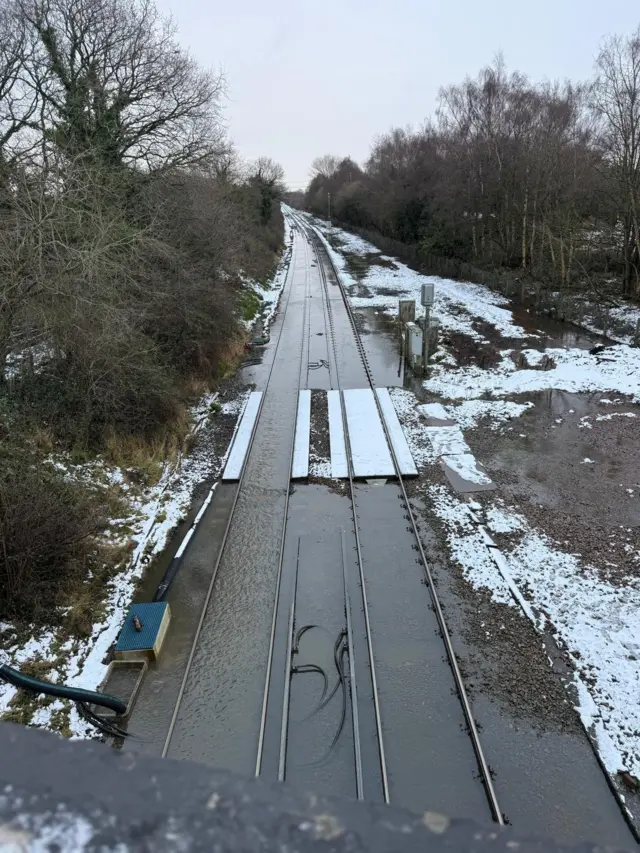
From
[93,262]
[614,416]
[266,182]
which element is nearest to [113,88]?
[93,262]

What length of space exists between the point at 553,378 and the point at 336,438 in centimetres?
918

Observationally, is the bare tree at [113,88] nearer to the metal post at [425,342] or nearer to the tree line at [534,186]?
the metal post at [425,342]

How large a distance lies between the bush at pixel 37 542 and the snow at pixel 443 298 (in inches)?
797

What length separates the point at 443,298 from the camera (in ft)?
115

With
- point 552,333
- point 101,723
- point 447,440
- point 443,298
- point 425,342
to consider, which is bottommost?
point 101,723

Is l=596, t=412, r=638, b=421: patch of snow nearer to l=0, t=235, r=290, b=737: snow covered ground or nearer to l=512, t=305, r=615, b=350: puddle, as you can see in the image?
l=512, t=305, r=615, b=350: puddle

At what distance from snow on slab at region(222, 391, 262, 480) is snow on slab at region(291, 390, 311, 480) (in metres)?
1.42

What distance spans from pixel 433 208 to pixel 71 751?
4955 cm

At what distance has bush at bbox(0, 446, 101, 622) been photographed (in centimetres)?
919

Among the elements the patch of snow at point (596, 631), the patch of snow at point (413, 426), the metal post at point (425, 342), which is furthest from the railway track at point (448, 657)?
the metal post at point (425, 342)

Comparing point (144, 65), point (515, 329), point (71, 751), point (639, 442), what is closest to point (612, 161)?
point (515, 329)

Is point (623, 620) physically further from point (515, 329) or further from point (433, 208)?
point (433, 208)

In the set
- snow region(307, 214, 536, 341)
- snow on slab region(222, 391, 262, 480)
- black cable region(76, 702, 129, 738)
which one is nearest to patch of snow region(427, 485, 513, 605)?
snow on slab region(222, 391, 262, 480)

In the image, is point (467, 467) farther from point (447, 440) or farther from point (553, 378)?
point (553, 378)
